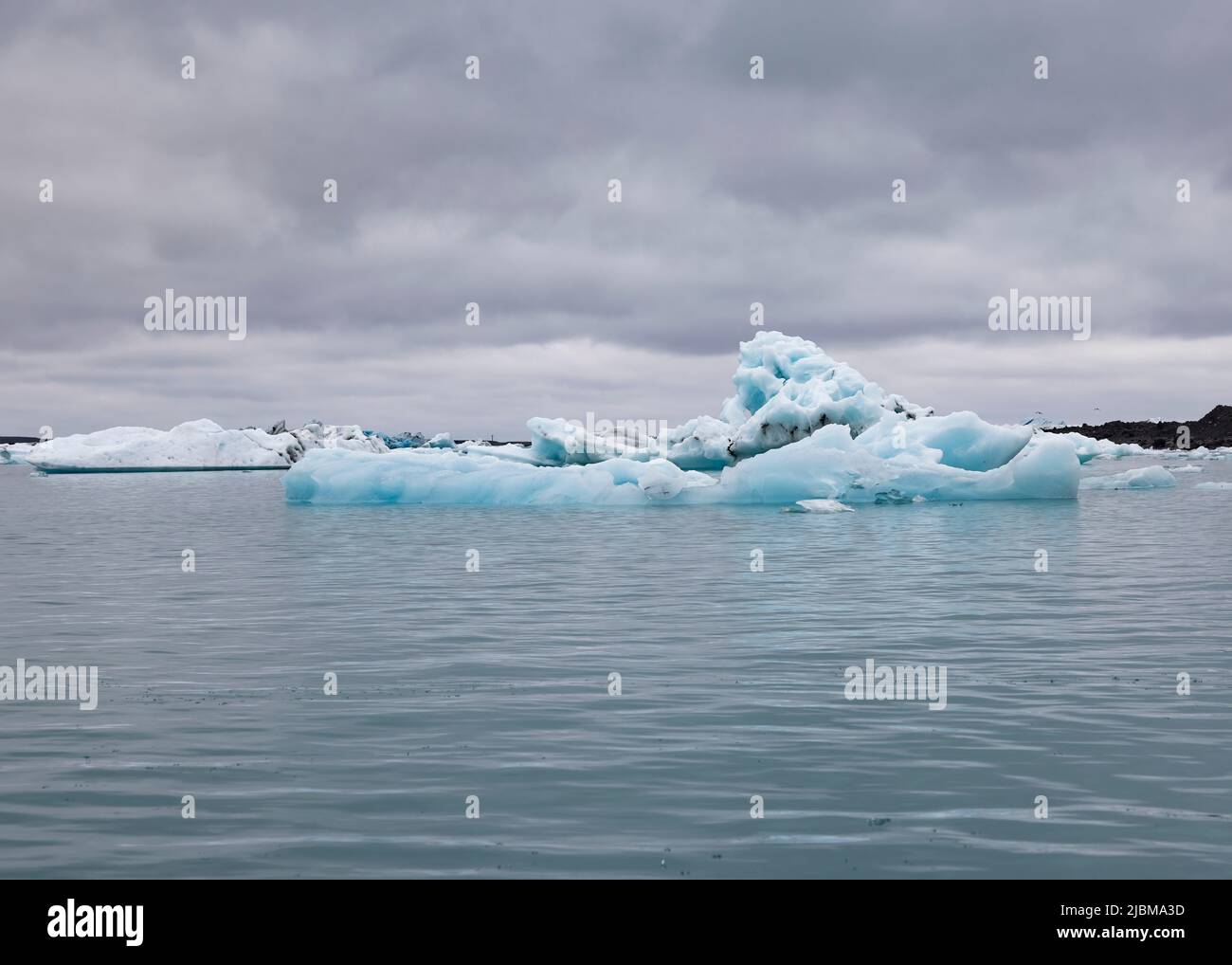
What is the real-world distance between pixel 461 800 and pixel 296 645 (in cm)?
524

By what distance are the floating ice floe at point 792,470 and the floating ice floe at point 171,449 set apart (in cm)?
4753

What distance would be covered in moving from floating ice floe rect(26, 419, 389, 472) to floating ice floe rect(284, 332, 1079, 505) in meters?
47.5

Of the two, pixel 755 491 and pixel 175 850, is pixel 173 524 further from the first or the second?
pixel 175 850

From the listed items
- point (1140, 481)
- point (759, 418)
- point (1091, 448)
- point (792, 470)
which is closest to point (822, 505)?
point (792, 470)

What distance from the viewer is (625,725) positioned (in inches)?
283

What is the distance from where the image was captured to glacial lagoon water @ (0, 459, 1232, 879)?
5004 millimetres

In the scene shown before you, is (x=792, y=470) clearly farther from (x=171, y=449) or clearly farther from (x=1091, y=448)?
(x=171, y=449)

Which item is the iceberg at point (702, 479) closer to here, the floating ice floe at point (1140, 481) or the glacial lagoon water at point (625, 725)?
the floating ice floe at point (1140, 481)

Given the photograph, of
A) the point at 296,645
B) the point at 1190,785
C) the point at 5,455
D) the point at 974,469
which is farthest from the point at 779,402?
the point at 5,455

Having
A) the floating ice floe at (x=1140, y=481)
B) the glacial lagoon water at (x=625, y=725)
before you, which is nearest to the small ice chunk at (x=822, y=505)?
the glacial lagoon water at (x=625, y=725)

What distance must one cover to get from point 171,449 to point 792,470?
62.3 metres

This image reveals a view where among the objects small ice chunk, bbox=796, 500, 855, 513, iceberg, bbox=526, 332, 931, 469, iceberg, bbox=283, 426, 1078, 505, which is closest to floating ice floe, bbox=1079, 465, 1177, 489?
iceberg, bbox=526, 332, 931, 469

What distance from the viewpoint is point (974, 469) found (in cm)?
3416
